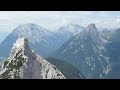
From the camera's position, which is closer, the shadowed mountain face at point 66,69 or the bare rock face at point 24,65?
the bare rock face at point 24,65

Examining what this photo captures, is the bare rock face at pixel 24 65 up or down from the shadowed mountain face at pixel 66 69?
down

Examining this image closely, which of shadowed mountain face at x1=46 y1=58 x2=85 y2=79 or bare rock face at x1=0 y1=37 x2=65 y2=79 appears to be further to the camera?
shadowed mountain face at x1=46 y1=58 x2=85 y2=79

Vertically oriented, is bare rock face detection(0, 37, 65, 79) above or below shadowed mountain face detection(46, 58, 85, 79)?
below
